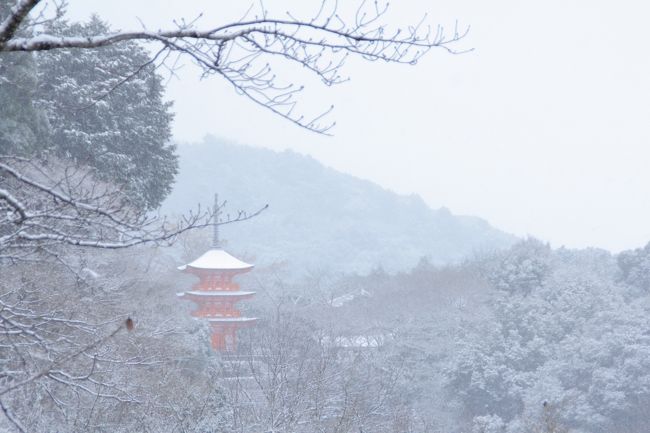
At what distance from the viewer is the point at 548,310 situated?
68.2 ft

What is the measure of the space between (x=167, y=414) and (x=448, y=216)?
5917 centimetres

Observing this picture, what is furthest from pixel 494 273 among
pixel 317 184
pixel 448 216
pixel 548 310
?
pixel 317 184

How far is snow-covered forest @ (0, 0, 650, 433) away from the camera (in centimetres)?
315

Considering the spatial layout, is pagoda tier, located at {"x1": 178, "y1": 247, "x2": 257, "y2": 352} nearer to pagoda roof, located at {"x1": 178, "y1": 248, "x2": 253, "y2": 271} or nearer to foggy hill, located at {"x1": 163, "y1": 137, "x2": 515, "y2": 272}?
pagoda roof, located at {"x1": 178, "y1": 248, "x2": 253, "y2": 271}

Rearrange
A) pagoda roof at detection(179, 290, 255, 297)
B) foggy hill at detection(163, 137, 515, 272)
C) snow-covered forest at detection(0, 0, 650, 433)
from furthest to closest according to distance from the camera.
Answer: foggy hill at detection(163, 137, 515, 272), pagoda roof at detection(179, 290, 255, 297), snow-covered forest at detection(0, 0, 650, 433)

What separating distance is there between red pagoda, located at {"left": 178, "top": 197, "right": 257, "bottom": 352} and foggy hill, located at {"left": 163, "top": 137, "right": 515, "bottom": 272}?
29488 millimetres

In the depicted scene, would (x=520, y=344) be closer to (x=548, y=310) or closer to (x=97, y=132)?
(x=548, y=310)

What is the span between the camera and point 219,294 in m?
19.7

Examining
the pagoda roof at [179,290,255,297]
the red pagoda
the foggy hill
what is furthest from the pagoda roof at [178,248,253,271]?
the foggy hill

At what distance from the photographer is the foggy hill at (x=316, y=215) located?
56.2 m

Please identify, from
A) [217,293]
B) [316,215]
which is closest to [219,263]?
[217,293]

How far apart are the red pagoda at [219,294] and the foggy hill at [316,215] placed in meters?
29.5

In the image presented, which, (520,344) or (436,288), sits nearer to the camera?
(520,344)

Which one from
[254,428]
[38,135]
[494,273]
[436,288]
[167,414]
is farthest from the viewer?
[436,288]
